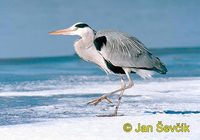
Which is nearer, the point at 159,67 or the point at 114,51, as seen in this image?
the point at 114,51

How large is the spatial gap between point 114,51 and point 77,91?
2.89 meters

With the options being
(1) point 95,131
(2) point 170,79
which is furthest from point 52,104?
(2) point 170,79

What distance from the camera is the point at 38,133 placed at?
19.1 feet

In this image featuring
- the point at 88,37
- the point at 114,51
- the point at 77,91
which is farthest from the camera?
the point at 77,91

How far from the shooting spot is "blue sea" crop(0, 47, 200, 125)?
724cm

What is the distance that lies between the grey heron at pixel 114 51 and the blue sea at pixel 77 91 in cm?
57

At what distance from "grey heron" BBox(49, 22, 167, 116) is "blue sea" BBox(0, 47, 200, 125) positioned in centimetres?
57

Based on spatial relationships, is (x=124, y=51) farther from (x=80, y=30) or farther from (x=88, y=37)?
(x=80, y=30)

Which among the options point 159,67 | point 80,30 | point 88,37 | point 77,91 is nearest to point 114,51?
point 88,37

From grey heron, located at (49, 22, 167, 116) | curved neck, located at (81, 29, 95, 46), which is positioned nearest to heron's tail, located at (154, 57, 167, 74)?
grey heron, located at (49, 22, 167, 116)

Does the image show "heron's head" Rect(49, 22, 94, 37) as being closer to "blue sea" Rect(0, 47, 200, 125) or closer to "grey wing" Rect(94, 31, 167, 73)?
"grey wing" Rect(94, 31, 167, 73)

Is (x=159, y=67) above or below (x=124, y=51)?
below

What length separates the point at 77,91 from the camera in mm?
9445

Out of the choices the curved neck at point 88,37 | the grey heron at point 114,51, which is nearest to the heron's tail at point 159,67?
the grey heron at point 114,51
